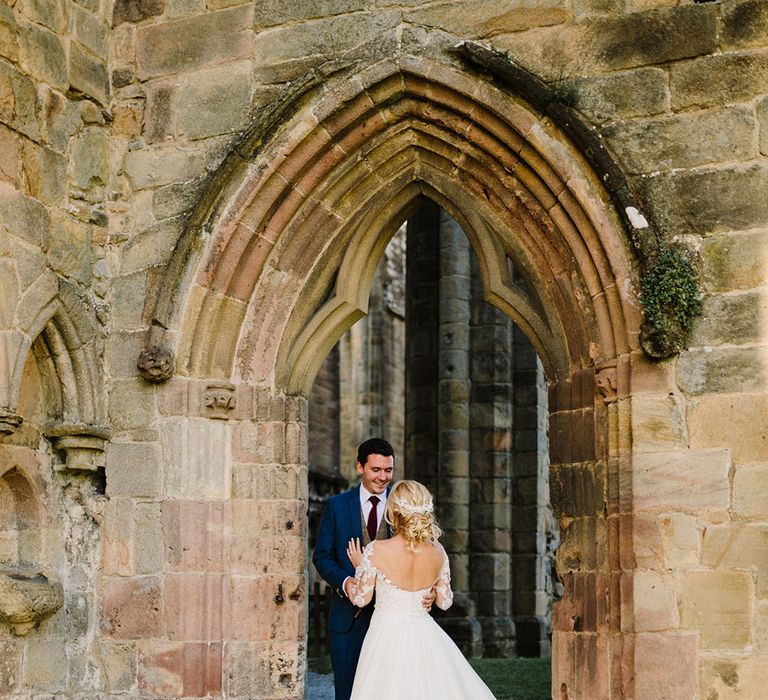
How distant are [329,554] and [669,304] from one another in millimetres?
2141

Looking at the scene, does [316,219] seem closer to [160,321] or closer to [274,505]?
[160,321]

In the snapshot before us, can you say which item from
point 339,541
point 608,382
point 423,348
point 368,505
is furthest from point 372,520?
point 423,348

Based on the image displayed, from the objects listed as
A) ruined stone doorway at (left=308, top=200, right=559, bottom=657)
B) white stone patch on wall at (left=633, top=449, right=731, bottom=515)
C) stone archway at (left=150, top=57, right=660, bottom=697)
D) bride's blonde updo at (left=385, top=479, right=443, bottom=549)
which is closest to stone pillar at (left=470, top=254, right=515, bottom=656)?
ruined stone doorway at (left=308, top=200, right=559, bottom=657)

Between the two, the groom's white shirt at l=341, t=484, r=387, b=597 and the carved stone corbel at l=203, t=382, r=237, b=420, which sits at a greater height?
the carved stone corbel at l=203, t=382, r=237, b=420

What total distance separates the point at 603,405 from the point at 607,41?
1.83 meters

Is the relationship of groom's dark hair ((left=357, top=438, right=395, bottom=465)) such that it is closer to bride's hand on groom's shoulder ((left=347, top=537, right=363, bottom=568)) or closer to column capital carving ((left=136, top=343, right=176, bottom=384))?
bride's hand on groom's shoulder ((left=347, top=537, right=363, bottom=568))

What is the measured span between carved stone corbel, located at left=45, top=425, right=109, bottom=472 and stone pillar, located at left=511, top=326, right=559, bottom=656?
16.4 feet

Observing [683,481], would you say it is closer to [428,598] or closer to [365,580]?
[428,598]

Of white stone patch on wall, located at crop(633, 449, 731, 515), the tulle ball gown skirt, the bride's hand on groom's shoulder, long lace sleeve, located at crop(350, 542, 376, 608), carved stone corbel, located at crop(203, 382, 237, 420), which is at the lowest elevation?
the tulle ball gown skirt

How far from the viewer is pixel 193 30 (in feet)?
24.8

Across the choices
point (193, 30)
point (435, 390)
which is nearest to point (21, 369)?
point (193, 30)

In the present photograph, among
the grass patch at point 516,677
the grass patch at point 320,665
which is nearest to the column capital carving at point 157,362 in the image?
the grass patch at point 516,677

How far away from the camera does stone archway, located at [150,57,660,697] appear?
6.62 meters

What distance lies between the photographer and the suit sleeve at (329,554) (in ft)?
22.1
